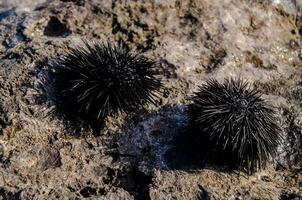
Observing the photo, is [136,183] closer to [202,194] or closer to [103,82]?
[202,194]

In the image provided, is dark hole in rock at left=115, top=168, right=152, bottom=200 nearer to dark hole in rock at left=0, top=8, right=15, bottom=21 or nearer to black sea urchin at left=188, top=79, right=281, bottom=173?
black sea urchin at left=188, top=79, right=281, bottom=173

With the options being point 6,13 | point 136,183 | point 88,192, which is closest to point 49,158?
point 88,192

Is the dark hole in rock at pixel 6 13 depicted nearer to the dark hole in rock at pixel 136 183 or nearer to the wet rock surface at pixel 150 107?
the wet rock surface at pixel 150 107

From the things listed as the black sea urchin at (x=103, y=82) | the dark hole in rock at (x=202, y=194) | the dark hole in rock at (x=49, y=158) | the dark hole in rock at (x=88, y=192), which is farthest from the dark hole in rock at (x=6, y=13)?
the dark hole in rock at (x=202, y=194)

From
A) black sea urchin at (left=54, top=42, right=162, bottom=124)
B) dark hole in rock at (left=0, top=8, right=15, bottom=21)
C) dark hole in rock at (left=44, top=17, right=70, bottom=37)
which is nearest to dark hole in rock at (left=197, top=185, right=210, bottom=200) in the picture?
black sea urchin at (left=54, top=42, right=162, bottom=124)

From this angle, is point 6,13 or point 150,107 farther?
point 6,13

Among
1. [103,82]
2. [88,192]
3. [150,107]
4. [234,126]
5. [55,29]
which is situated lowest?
[88,192]

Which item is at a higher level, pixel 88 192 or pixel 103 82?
pixel 103 82
